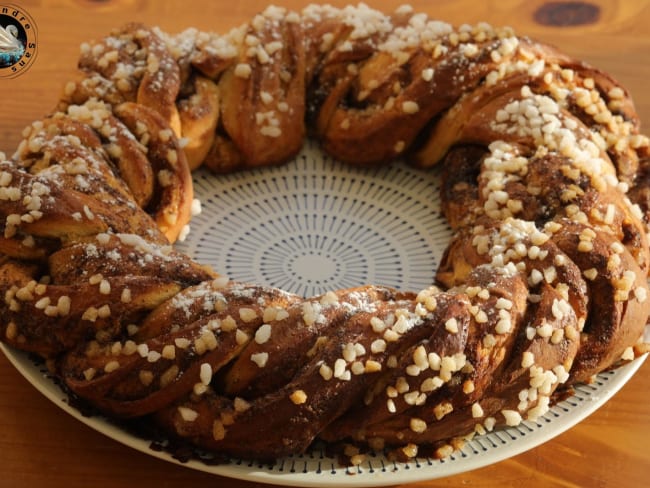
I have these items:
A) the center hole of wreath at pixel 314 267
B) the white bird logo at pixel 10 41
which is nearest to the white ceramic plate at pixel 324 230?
the center hole of wreath at pixel 314 267

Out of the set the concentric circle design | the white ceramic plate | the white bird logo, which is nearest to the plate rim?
the white ceramic plate

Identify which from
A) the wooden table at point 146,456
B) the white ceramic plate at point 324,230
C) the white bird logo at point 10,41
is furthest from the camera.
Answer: the white bird logo at point 10,41

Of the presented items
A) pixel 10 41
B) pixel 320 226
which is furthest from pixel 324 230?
pixel 10 41

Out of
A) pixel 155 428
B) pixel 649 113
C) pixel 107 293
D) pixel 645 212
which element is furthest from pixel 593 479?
pixel 649 113

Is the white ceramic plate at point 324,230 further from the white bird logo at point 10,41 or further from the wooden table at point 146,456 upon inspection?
the white bird logo at point 10,41

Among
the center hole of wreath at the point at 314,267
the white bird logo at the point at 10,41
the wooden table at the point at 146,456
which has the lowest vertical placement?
the wooden table at the point at 146,456

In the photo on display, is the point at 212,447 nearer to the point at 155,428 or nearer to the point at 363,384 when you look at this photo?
the point at 155,428

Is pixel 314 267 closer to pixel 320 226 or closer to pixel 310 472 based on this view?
pixel 320 226

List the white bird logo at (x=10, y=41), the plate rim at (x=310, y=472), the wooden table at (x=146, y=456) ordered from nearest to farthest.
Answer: the plate rim at (x=310, y=472)
the wooden table at (x=146, y=456)
the white bird logo at (x=10, y=41)
